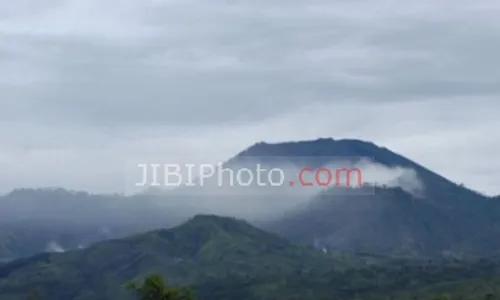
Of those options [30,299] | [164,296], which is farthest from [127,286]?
[30,299]

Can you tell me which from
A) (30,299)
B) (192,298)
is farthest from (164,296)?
(30,299)

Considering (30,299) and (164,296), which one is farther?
(30,299)

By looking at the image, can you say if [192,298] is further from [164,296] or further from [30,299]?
[30,299]

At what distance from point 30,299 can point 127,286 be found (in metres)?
27.3

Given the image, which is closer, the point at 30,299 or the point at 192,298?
the point at 192,298

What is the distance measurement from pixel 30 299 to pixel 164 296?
106 feet

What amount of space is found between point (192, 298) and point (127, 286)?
8.00 metres

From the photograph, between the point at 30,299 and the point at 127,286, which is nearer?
the point at 127,286

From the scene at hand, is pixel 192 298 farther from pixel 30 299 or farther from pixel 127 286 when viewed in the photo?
pixel 30 299

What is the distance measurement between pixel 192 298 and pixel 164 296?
534 cm

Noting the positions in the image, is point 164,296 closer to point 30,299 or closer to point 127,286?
point 127,286

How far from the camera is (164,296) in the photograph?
116m

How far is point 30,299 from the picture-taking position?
140250 millimetres

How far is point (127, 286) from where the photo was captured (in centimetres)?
11894
